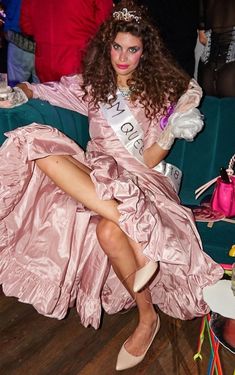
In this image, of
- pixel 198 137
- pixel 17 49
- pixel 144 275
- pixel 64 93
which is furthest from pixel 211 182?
pixel 17 49

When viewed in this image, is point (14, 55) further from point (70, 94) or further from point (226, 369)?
point (226, 369)

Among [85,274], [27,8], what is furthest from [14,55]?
[85,274]

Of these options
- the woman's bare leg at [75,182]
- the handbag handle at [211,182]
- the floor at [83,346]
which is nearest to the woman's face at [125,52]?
the woman's bare leg at [75,182]

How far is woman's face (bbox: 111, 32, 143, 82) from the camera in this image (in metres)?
1.79

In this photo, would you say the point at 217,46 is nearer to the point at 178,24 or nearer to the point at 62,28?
the point at 178,24

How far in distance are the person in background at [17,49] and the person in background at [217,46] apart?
0.98 m

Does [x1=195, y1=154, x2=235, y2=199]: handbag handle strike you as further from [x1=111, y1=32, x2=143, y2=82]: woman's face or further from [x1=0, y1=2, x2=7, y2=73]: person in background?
[x1=0, y1=2, x2=7, y2=73]: person in background

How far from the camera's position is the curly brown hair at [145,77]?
1.90m

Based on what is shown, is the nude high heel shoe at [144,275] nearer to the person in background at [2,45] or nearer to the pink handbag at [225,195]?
the pink handbag at [225,195]

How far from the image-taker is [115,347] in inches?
69.7

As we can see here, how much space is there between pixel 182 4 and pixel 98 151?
1005 mm

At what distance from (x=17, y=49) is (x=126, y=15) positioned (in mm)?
991

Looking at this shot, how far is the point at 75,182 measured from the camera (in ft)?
5.24

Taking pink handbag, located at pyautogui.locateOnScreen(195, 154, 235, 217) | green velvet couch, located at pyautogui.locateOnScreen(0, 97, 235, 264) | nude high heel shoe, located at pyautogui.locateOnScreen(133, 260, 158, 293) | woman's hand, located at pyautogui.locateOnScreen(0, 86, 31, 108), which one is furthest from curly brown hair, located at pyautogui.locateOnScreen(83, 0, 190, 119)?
nude high heel shoe, located at pyautogui.locateOnScreen(133, 260, 158, 293)
